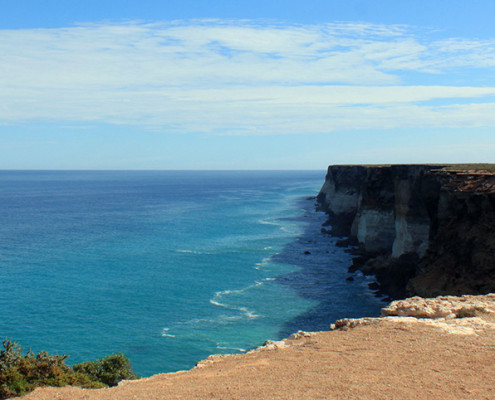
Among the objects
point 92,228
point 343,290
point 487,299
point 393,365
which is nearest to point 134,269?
point 343,290

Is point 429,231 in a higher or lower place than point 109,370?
higher

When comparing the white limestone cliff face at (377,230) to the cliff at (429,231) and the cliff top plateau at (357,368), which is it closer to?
the cliff at (429,231)

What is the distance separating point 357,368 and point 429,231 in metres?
29.4

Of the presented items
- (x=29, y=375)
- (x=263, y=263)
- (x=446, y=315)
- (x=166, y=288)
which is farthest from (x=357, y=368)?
(x=263, y=263)

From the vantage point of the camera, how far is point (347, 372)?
15953 mm

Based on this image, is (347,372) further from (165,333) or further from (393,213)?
(393,213)

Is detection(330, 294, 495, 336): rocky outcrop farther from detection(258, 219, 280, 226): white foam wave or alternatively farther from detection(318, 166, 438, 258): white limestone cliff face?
detection(258, 219, 280, 226): white foam wave

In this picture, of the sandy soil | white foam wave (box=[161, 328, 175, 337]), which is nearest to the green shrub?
the sandy soil

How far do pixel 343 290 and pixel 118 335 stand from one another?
Answer: 21067mm

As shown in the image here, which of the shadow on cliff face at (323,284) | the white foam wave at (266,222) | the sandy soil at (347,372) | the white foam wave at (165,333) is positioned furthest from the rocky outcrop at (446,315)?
the white foam wave at (266,222)

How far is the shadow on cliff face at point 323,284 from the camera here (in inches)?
1511

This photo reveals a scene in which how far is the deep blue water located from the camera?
3475 cm

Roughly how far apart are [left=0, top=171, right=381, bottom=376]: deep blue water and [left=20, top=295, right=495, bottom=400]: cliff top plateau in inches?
542

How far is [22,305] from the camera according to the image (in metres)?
41.6
